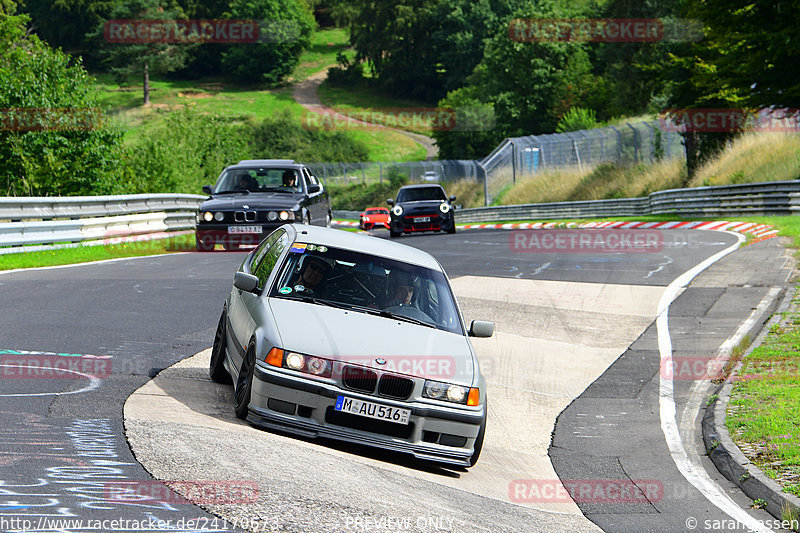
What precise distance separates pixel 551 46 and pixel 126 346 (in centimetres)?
8145

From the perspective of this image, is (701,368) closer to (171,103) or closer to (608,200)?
(608,200)

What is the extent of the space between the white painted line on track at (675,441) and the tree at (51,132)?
67.5ft

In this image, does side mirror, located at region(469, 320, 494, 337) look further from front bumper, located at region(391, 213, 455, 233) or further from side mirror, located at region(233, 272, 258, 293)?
front bumper, located at region(391, 213, 455, 233)

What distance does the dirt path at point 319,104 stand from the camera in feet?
376

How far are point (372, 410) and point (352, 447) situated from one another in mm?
666

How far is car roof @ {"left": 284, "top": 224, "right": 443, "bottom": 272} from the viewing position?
831 cm

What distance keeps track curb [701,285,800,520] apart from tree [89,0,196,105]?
392ft

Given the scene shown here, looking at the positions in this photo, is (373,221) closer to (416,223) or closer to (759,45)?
(416,223)

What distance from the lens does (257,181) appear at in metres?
19.8

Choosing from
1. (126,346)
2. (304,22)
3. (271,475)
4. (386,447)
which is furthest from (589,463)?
(304,22)

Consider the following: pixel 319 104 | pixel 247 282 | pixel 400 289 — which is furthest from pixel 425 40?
pixel 247 282

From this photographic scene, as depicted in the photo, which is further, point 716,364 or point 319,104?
point 319,104

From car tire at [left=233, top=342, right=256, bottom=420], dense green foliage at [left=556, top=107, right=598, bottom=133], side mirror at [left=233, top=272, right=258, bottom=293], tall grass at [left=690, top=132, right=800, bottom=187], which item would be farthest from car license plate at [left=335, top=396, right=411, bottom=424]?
dense green foliage at [left=556, top=107, right=598, bottom=133]

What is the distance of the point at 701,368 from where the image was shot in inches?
448
